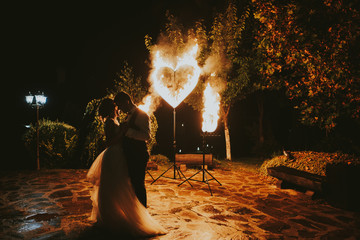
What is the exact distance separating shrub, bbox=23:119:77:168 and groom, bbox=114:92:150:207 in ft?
29.4

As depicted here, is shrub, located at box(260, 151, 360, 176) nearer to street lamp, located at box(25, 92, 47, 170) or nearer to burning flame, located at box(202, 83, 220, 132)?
burning flame, located at box(202, 83, 220, 132)

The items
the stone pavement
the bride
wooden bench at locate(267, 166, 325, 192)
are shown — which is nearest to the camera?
the bride

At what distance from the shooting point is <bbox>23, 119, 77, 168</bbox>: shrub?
1176 cm

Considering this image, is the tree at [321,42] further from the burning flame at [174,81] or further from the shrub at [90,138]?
the shrub at [90,138]

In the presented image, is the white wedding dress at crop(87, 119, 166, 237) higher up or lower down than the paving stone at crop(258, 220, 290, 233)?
higher up

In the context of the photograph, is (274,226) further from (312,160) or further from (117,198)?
(312,160)

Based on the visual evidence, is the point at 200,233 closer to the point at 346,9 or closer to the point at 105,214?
the point at 105,214

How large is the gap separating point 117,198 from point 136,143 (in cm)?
104

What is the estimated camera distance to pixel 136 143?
4.32 m

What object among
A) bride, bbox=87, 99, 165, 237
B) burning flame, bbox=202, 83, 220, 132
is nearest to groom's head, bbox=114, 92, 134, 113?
bride, bbox=87, 99, 165, 237

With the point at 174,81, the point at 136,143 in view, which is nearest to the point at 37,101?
the point at 174,81

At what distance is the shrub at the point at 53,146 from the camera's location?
11758 millimetres

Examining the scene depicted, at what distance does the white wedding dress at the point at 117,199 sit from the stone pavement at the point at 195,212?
0.43 m

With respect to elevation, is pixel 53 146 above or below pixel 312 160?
above
